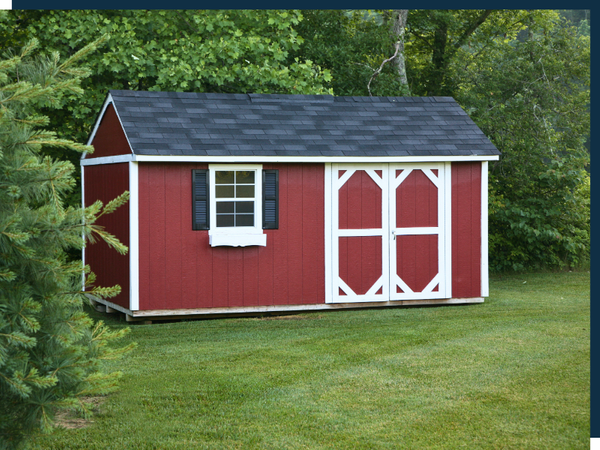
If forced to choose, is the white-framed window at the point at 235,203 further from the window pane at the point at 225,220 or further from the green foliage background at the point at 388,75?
the green foliage background at the point at 388,75

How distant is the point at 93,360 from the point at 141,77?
926 centimetres

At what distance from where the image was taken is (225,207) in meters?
8.70

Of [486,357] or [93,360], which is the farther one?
[486,357]

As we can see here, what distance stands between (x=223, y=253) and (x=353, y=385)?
3529 mm

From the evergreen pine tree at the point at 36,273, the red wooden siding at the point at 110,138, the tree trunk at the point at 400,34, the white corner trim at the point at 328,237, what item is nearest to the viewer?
the evergreen pine tree at the point at 36,273

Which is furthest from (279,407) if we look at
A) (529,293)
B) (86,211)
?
(529,293)

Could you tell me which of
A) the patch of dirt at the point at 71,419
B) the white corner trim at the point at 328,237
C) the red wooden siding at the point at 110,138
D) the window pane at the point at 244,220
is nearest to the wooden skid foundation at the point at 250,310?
the white corner trim at the point at 328,237

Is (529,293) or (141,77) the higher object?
(141,77)

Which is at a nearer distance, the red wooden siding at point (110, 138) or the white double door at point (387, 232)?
the red wooden siding at point (110, 138)

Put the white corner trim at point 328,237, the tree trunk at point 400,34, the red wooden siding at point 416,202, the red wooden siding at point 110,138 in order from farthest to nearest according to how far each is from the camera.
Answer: the tree trunk at point 400,34 < the red wooden siding at point 416,202 < the white corner trim at point 328,237 < the red wooden siding at point 110,138

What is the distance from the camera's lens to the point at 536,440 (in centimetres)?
434

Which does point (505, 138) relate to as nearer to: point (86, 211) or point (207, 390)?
point (207, 390)

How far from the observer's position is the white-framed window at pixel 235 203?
8.58 metres

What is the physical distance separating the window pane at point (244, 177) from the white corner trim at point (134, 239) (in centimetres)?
116
